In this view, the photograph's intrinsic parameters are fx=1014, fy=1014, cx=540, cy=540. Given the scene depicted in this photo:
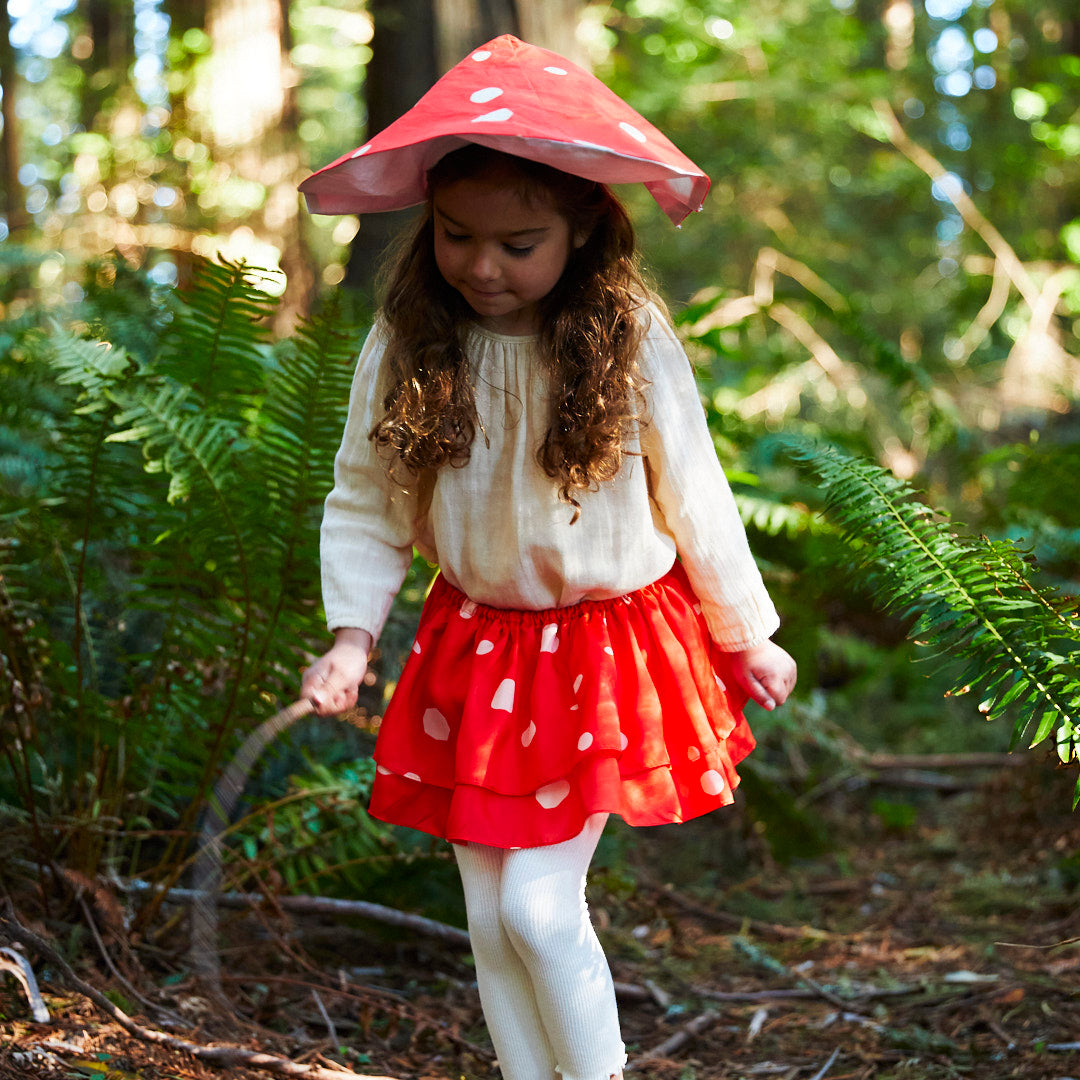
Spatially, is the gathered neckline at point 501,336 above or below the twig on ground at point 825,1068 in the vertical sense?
above

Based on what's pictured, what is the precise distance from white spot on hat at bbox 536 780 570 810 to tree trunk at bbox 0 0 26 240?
32.4ft

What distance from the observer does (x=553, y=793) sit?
1555 millimetres

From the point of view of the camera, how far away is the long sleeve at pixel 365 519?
1.69m

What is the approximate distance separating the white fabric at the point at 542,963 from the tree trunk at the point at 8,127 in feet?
32.4

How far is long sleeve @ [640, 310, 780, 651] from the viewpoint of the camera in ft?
5.39

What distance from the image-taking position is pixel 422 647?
170 centimetres

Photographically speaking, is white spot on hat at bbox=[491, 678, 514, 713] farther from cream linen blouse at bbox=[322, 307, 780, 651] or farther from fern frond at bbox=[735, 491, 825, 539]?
fern frond at bbox=[735, 491, 825, 539]

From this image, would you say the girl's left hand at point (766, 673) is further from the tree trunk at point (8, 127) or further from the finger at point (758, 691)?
the tree trunk at point (8, 127)

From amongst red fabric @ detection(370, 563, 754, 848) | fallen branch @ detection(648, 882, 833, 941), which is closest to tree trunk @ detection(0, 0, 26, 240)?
fallen branch @ detection(648, 882, 833, 941)

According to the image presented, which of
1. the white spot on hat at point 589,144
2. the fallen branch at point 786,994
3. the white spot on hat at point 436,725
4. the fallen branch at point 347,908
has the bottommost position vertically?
the fallen branch at point 786,994

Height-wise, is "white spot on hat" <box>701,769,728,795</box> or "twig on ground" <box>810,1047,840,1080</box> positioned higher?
"white spot on hat" <box>701,769,728,795</box>

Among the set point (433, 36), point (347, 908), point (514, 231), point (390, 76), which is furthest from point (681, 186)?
point (390, 76)

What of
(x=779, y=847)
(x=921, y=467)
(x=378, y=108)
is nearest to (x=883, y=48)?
(x=921, y=467)

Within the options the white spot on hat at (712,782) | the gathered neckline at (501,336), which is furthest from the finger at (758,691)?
the gathered neckline at (501,336)
